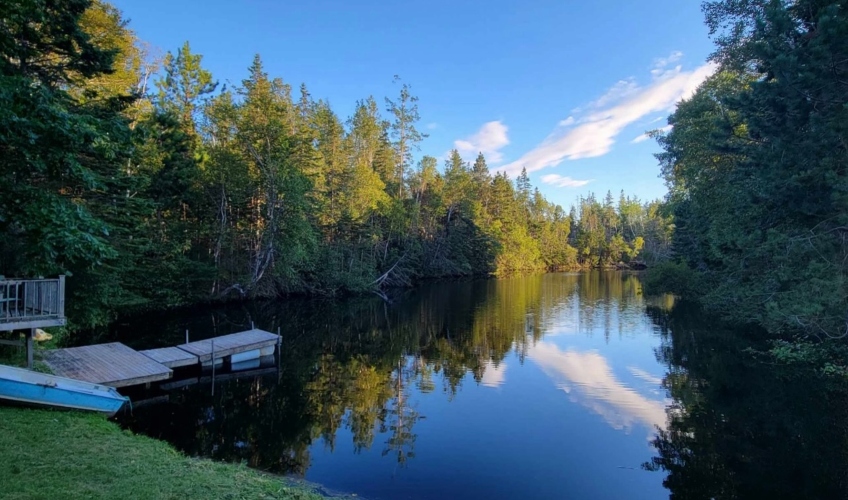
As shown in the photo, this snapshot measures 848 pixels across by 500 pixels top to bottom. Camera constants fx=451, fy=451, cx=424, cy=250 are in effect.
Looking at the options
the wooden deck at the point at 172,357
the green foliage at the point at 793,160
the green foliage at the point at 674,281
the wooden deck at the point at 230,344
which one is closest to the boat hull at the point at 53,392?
the wooden deck at the point at 172,357

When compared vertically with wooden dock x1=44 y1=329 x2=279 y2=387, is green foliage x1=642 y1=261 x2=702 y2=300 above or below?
above

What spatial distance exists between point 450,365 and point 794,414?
1016cm

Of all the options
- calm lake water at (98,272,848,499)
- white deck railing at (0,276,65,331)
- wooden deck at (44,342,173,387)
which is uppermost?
white deck railing at (0,276,65,331)

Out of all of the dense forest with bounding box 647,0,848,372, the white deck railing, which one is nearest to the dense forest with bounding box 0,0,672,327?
the white deck railing

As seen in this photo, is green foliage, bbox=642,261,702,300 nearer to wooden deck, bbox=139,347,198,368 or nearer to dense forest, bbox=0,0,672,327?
dense forest, bbox=0,0,672,327

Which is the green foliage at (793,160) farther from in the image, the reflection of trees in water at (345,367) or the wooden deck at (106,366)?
the wooden deck at (106,366)

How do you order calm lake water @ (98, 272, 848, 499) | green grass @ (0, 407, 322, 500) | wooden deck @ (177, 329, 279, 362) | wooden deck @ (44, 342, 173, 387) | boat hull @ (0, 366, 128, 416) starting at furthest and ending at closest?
wooden deck @ (177, 329, 279, 362), wooden deck @ (44, 342, 173, 387), calm lake water @ (98, 272, 848, 499), boat hull @ (0, 366, 128, 416), green grass @ (0, 407, 322, 500)

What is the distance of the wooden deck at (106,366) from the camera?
10.6 m

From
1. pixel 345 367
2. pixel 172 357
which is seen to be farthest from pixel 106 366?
pixel 345 367

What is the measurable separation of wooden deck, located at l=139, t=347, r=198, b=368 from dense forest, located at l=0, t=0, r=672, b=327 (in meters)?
2.98

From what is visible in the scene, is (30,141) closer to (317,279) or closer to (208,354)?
(208,354)

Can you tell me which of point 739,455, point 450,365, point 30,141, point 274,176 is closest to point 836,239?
point 739,455

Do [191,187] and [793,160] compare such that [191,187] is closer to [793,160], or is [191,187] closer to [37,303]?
[37,303]

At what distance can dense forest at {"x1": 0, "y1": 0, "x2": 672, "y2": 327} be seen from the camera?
7.92 metres
